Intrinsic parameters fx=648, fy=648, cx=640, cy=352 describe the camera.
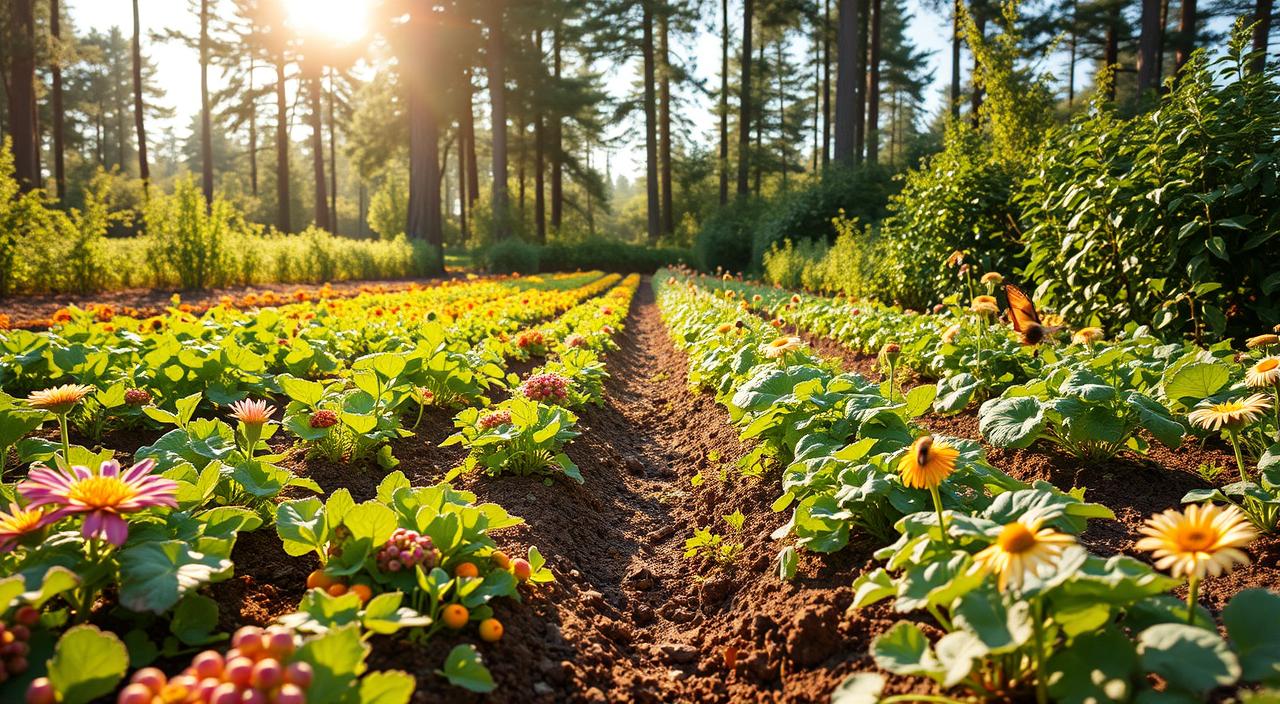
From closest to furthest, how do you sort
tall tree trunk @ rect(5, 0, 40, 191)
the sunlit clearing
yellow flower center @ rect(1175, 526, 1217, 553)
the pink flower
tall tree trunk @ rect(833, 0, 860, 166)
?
1. yellow flower center @ rect(1175, 526, 1217, 553)
2. the pink flower
3. tall tree trunk @ rect(5, 0, 40, 191)
4. tall tree trunk @ rect(833, 0, 860, 166)
5. the sunlit clearing

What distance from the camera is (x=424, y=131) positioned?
70.1ft

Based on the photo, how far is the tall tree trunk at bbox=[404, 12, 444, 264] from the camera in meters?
19.9

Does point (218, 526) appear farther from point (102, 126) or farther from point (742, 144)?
point (102, 126)

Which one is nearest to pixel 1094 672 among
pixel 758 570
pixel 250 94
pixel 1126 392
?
pixel 758 570

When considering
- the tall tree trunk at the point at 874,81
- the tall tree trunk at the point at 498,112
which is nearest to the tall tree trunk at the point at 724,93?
the tall tree trunk at the point at 874,81

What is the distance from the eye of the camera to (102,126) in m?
44.5

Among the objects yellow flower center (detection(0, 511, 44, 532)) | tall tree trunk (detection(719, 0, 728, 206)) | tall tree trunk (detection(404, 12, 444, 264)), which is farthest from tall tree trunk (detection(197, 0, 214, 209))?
yellow flower center (detection(0, 511, 44, 532))

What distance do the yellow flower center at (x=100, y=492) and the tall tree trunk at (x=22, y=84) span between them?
788 inches

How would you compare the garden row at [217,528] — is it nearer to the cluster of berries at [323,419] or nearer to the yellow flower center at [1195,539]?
the cluster of berries at [323,419]

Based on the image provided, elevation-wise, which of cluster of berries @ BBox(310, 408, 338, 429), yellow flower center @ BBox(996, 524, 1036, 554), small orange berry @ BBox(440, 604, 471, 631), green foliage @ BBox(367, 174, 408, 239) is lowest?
small orange berry @ BBox(440, 604, 471, 631)

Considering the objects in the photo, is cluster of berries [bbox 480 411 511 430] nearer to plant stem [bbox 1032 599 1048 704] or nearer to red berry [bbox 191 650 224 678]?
red berry [bbox 191 650 224 678]

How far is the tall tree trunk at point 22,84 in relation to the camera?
1549 centimetres

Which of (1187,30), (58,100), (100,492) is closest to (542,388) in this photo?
(100,492)

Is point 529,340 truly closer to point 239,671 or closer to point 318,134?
point 239,671
